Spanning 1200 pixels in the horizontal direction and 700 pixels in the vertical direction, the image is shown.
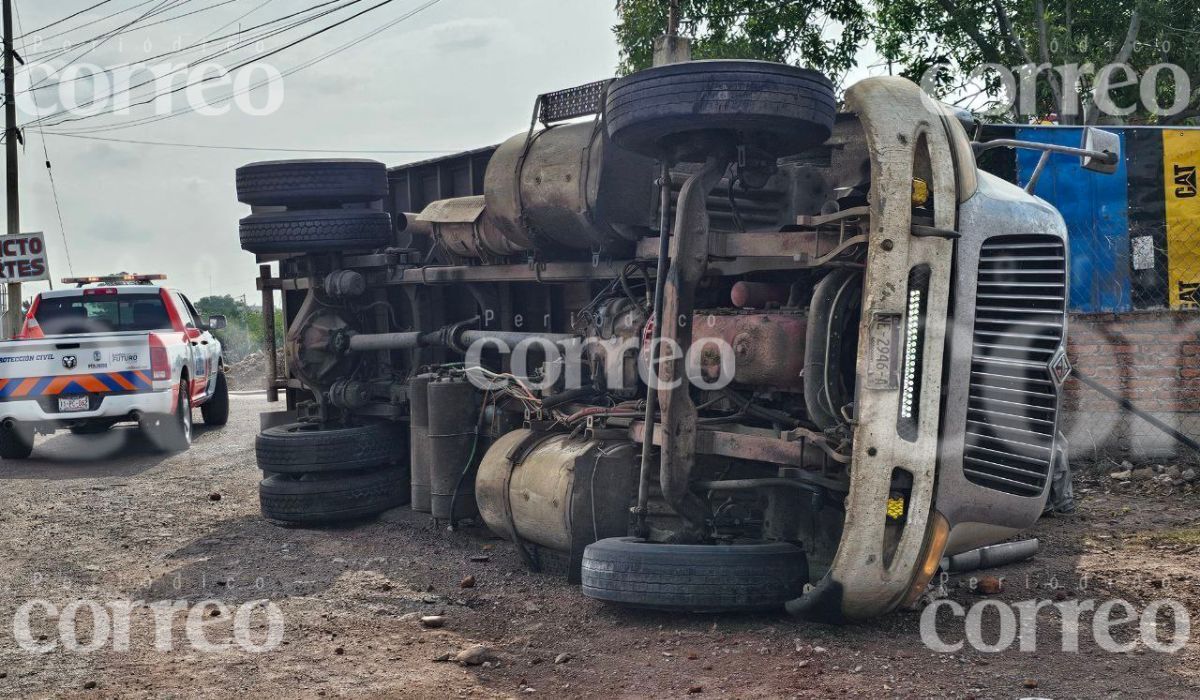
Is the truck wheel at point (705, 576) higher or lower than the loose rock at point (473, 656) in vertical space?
higher

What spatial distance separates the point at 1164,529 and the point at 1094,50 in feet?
33.4

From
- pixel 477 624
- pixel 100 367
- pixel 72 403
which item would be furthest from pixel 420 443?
pixel 72 403

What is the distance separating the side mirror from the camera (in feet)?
17.7

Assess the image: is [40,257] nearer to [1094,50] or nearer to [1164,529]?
[1094,50]

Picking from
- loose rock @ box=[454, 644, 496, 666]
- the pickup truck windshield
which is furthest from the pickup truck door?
loose rock @ box=[454, 644, 496, 666]

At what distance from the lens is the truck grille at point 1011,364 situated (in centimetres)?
491

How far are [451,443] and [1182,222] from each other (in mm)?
6126

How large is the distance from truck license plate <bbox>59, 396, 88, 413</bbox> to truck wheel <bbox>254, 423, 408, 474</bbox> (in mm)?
4474

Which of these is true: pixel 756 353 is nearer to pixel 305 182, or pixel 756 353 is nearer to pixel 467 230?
pixel 467 230

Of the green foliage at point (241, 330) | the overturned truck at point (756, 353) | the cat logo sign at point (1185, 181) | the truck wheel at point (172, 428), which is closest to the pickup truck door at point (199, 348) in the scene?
the truck wheel at point (172, 428)

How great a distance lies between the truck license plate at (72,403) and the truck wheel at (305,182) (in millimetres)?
4461

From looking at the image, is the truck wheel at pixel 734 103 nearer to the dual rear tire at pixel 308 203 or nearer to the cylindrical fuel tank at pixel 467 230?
the cylindrical fuel tank at pixel 467 230

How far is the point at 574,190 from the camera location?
21.4 ft

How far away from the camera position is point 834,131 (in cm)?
589
